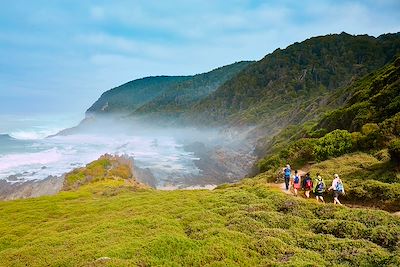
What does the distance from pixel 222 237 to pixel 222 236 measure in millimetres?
157

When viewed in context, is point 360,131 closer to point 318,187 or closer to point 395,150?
point 395,150

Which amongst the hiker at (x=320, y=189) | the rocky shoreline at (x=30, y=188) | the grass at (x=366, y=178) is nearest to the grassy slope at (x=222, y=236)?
the hiker at (x=320, y=189)

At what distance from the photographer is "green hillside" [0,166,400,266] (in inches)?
600

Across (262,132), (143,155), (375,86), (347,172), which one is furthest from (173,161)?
(347,172)

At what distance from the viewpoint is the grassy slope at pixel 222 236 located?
15297 mm

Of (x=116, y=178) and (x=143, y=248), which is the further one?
(x=116, y=178)

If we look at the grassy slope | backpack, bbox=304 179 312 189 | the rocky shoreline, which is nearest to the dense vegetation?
the grassy slope

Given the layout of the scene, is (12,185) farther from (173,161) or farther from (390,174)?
(390,174)

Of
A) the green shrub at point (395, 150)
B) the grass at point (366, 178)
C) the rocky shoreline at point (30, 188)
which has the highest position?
the green shrub at point (395, 150)

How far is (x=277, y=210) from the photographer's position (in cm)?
2289

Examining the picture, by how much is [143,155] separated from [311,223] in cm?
11115

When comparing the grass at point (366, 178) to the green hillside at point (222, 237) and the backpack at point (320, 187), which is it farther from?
the green hillside at point (222, 237)

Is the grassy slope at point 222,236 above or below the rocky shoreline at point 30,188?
above

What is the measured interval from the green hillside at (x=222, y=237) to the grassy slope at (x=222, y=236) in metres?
0.04
